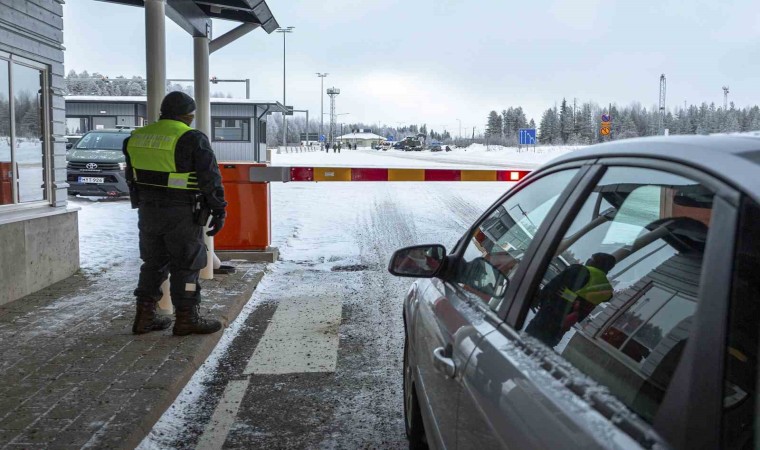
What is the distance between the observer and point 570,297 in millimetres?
2123

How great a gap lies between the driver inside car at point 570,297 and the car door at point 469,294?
218mm

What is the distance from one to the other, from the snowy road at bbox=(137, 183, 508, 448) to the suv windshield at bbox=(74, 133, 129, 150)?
9.10 meters

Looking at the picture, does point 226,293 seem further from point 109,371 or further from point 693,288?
point 693,288

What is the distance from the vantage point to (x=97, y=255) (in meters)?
9.77

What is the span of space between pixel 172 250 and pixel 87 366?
1.06 m

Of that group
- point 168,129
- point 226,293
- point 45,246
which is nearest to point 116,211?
point 45,246

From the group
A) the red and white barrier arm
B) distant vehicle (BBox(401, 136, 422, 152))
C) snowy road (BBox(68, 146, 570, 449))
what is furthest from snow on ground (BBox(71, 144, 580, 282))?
distant vehicle (BBox(401, 136, 422, 152))

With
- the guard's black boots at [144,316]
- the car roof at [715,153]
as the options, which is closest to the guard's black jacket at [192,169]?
the guard's black boots at [144,316]

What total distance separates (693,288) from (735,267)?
180mm

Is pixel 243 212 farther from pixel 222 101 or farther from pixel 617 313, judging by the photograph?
pixel 222 101

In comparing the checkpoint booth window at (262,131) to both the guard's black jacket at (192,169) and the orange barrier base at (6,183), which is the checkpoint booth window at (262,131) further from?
the guard's black jacket at (192,169)

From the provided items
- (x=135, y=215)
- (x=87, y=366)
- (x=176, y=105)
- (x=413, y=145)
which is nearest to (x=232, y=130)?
(x=135, y=215)

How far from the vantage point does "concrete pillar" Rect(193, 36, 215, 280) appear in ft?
26.2

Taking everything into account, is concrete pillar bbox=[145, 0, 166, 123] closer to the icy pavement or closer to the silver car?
the icy pavement
